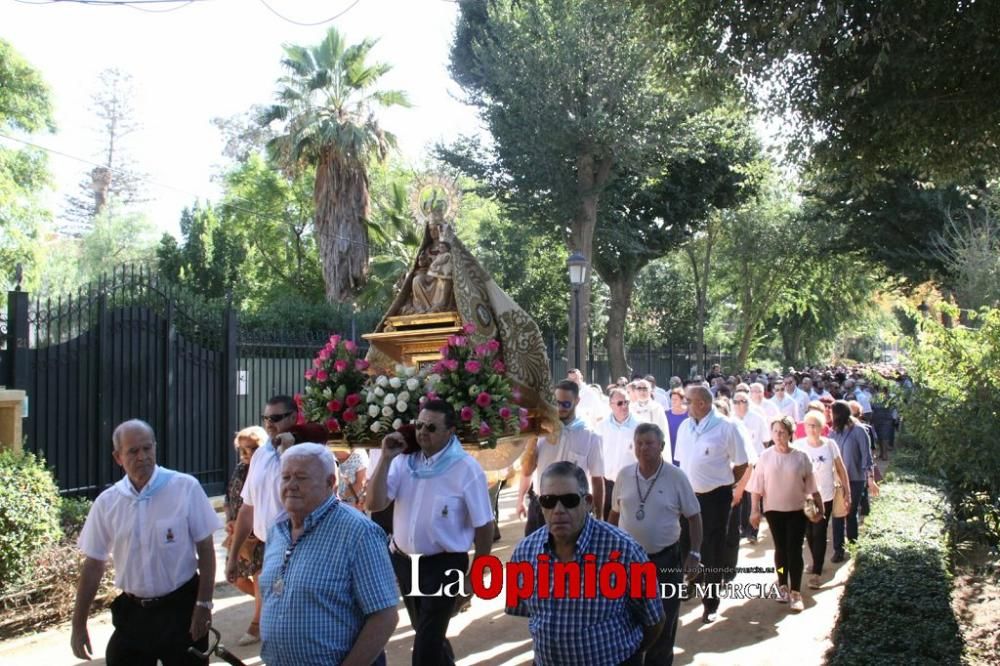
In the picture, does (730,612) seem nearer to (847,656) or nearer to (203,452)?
(847,656)

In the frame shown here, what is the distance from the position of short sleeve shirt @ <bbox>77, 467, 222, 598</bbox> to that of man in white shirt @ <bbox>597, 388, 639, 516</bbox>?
530 centimetres

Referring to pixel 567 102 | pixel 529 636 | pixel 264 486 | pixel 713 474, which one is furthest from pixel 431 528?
pixel 567 102

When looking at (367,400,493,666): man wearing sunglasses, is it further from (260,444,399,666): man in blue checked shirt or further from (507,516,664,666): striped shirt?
(260,444,399,666): man in blue checked shirt

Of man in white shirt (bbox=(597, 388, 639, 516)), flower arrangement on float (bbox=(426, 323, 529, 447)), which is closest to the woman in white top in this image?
man in white shirt (bbox=(597, 388, 639, 516))

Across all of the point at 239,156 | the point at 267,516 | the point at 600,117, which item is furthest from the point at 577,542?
the point at 239,156

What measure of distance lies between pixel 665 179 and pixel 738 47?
18.8m

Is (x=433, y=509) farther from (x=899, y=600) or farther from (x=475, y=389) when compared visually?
(x=899, y=600)

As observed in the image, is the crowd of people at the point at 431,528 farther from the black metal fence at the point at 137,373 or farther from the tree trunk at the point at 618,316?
the tree trunk at the point at 618,316

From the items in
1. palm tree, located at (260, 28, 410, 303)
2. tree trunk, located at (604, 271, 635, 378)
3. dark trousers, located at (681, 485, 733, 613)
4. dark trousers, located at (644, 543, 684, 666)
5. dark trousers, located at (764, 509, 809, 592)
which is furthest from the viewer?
tree trunk, located at (604, 271, 635, 378)

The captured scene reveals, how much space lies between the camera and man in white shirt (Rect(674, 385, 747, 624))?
26.6ft

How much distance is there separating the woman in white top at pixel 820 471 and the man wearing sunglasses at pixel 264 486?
5.13 metres

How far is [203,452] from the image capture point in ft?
46.2

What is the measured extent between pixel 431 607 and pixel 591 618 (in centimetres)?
183

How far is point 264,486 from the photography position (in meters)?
6.53
